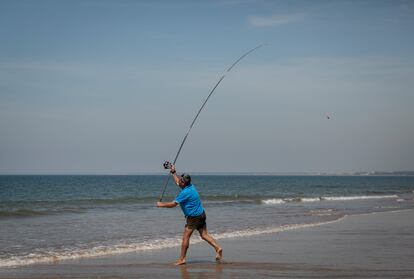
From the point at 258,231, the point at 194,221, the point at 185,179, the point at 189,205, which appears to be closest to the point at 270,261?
the point at 194,221

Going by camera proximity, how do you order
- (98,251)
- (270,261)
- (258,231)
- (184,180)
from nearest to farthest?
1. (184,180)
2. (270,261)
3. (98,251)
4. (258,231)

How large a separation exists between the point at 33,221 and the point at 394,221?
40.7 feet

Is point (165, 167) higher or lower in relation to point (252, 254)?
higher

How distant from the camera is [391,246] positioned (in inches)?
460

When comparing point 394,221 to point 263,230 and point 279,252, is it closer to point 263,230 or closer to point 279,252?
point 263,230

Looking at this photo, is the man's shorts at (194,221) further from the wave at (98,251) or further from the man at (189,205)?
the wave at (98,251)

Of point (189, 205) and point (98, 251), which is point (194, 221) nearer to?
point (189, 205)

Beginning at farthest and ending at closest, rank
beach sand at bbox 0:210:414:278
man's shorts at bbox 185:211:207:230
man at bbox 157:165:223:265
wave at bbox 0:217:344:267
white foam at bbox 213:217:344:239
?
1. white foam at bbox 213:217:344:239
2. wave at bbox 0:217:344:267
3. man's shorts at bbox 185:211:207:230
4. man at bbox 157:165:223:265
5. beach sand at bbox 0:210:414:278

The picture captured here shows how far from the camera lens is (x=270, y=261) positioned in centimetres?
983

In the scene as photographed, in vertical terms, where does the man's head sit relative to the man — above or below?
above

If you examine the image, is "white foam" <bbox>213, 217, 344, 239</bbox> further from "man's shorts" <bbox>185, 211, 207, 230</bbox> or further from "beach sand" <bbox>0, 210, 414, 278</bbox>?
"man's shorts" <bbox>185, 211, 207, 230</bbox>

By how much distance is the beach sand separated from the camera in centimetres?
864

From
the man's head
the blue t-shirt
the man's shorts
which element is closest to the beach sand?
the man's shorts

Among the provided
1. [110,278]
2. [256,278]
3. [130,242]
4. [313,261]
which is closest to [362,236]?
[313,261]
